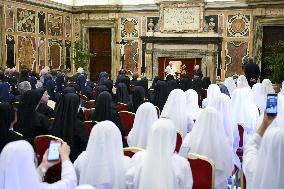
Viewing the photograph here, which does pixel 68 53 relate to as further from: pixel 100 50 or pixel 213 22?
pixel 213 22

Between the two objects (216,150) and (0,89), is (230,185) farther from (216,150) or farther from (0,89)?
(0,89)

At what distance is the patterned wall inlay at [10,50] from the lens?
49.9 feet

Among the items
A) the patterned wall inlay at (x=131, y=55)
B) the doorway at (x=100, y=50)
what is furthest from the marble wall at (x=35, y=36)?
the patterned wall inlay at (x=131, y=55)

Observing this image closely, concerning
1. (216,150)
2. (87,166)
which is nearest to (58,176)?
(87,166)

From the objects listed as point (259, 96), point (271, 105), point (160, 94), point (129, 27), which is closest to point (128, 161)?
point (271, 105)

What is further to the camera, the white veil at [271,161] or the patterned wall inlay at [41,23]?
the patterned wall inlay at [41,23]

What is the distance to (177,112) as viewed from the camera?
629 centimetres

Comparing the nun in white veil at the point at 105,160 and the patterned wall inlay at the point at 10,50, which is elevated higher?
the patterned wall inlay at the point at 10,50

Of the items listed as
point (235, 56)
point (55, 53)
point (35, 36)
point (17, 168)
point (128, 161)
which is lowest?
point (128, 161)

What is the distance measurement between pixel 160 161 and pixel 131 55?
16.3 m

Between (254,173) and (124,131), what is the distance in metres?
3.57

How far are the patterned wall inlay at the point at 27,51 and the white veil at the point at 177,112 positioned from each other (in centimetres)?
1105

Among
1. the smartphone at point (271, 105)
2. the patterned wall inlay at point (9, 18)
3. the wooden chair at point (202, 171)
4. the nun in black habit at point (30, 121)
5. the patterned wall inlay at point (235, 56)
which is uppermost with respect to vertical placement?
the patterned wall inlay at point (9, 18)

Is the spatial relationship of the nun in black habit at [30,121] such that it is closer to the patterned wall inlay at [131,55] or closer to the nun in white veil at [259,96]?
the nun in white veil at [259,96]
